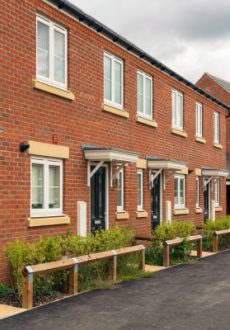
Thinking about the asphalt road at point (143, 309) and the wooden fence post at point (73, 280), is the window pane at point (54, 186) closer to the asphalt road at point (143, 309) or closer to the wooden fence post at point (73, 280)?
the wooden fence post at point (73, 280)

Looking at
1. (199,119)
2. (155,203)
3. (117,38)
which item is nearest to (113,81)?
(117,38)

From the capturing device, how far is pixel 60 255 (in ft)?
23.7

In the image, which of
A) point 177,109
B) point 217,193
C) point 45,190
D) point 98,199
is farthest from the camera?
point 217,193

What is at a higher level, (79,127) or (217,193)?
(79,127)

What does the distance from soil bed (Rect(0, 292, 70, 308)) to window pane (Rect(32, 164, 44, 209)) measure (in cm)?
201

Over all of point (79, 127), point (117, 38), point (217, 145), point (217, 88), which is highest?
point (217, 88)

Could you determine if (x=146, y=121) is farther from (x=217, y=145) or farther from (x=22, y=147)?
(x=217, y=145)

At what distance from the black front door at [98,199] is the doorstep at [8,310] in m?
4.01

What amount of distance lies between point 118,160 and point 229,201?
1519 cm

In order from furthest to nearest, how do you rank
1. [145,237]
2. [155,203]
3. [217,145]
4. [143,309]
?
[217,145]
[155,203]
[145,237]
[143,309]

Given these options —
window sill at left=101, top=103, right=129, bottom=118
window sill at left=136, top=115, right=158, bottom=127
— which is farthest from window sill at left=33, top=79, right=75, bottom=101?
window sill at left=136, top=115, right=158, bottom=127

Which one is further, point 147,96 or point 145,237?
point 147,96

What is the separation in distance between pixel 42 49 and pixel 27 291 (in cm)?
495

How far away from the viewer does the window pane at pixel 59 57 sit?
919 centimetres
